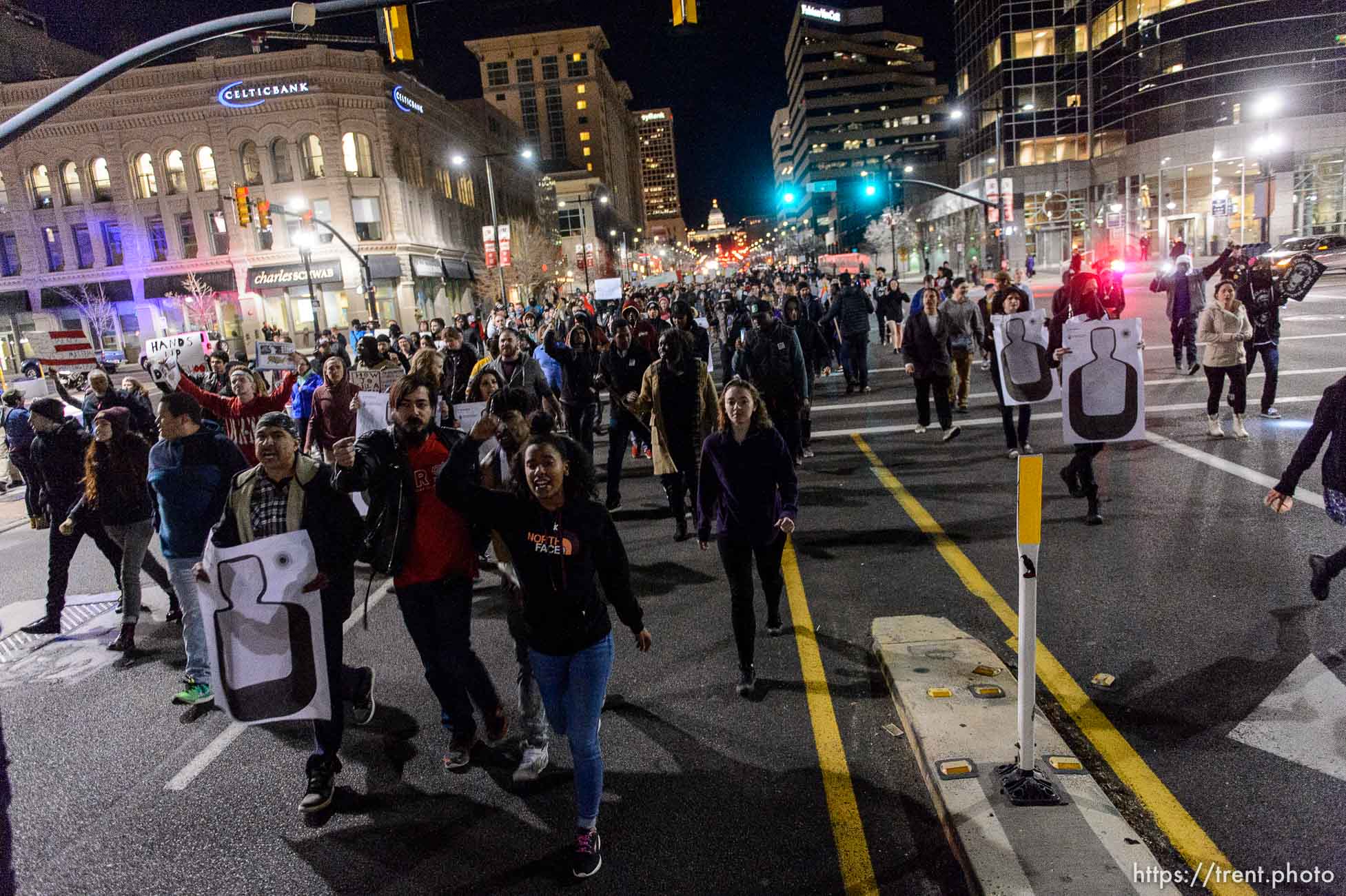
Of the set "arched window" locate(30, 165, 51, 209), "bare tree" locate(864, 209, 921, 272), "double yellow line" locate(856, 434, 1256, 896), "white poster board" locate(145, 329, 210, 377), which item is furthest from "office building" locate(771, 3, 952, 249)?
"double yellow line" locate(856, 434, 1256, 896)

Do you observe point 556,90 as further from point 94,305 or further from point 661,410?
point 661,410

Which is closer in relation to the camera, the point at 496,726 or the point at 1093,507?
the point at 496,726

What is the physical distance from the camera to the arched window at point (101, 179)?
4294 cm

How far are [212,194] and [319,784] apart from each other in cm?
4724

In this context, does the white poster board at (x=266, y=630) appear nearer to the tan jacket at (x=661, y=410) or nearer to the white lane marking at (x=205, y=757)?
the white lane marking at (x=205, y=757)

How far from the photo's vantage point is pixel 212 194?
141 ft

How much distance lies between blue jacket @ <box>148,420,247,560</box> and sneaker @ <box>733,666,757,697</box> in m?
3.46

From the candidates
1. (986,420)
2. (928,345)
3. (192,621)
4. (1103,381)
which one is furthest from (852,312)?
(192,621)

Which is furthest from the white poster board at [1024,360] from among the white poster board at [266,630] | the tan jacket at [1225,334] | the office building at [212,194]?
the office building at [212,194]

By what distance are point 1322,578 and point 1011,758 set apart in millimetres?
2780

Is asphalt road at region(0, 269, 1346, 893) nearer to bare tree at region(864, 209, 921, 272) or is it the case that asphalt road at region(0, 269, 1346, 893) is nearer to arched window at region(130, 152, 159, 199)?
arched window at region(130, 152, 159, 199)

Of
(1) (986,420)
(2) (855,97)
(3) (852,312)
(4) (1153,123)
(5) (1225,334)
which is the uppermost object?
(2) (855,97)

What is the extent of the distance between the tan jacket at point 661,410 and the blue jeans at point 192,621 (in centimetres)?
397

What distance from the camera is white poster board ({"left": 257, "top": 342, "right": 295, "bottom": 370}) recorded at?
39.1 ft
